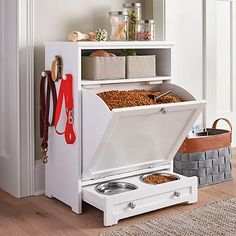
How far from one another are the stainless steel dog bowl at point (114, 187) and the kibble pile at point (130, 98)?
45cm

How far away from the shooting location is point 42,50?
10.2ft

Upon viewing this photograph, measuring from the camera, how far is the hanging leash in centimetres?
293

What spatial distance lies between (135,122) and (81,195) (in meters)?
0.49

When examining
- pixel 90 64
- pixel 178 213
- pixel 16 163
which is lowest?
pixel 178 213

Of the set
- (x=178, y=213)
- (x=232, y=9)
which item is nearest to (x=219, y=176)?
(x=178, y=213)

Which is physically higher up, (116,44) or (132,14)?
(132,14)

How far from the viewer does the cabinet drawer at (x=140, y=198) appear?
8.57ft

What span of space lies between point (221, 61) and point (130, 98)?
171 cm

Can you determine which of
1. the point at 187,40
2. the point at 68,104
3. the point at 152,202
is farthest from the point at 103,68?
the point at 187,40

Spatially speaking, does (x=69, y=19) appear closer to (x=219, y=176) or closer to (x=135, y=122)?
Answer: (x=135, y=122)

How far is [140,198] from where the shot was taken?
2717 mm

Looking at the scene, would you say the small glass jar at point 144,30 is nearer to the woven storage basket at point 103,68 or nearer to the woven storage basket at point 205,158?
the woven storage basket at point 103,68

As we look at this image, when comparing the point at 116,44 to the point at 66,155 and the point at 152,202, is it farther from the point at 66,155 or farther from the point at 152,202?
the point at 152,202

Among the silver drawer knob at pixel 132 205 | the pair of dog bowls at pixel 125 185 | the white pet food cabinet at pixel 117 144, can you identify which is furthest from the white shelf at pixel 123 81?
the silver drawer knob at pixel 132 205
